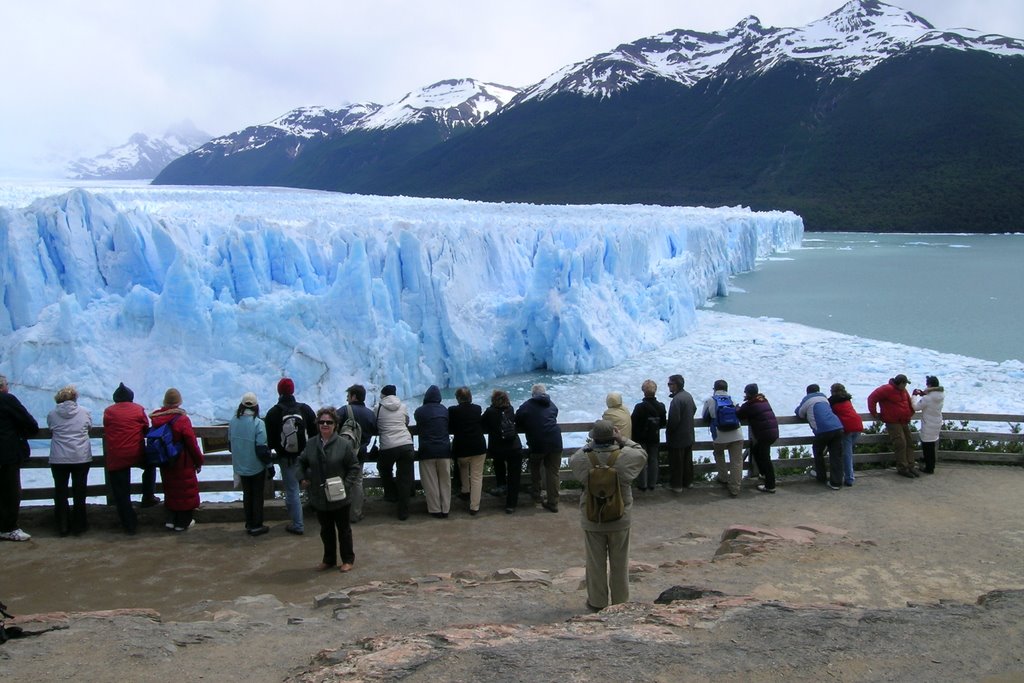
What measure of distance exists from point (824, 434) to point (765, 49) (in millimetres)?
116538

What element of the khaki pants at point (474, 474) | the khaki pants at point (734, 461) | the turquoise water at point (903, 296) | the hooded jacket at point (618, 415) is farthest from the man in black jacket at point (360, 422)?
the turquoise water at point (903, 296)

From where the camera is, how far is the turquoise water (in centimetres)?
1541

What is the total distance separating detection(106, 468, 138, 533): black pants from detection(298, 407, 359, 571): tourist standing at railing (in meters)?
1.28

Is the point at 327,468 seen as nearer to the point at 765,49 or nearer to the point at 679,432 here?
the point at 679,432

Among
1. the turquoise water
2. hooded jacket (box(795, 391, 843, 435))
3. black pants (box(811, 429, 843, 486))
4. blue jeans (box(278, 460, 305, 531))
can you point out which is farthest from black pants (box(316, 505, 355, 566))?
the turquoise water

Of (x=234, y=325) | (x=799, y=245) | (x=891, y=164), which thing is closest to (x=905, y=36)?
(x=891, y=164)

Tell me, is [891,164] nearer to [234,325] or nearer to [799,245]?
[799,245]

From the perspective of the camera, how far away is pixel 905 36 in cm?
9606

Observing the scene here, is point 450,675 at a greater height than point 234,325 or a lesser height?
lesser

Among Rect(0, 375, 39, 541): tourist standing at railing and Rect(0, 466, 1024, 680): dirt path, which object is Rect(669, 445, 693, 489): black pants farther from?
Rect(0, 375, 39, 541): tourist standing at railing

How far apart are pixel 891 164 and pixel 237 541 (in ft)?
251

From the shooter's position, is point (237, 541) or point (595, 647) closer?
point (595, 647)

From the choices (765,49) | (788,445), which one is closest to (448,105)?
(765,49)

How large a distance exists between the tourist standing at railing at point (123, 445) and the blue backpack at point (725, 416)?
3.79 m
